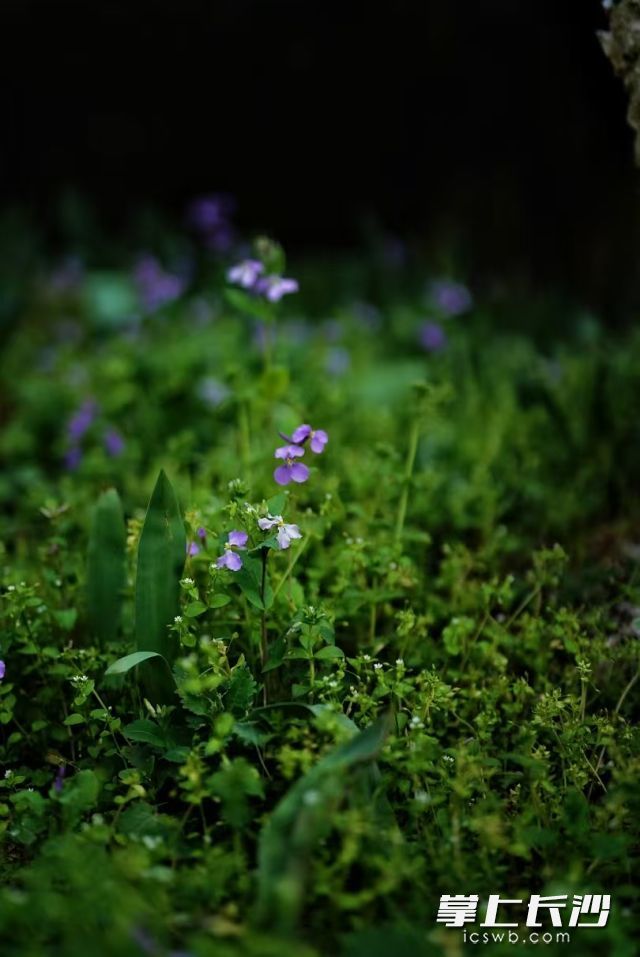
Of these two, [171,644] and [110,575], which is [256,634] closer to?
[171,644]

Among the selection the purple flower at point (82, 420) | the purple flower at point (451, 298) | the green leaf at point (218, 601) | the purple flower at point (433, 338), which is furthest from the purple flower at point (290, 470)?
the purple flower at point (451, 298)

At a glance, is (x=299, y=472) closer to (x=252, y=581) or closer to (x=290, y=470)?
(x=290, y=470)

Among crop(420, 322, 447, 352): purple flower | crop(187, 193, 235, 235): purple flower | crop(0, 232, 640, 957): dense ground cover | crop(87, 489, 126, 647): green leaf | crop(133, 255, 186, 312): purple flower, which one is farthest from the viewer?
crop(187, 193, 235, 235): purple flower

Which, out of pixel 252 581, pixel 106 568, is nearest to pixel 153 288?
pixel 106 568

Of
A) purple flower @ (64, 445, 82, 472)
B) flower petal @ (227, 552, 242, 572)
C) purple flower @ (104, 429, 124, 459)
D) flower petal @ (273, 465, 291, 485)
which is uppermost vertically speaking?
flower petal @ (273, 465, 291, 485)

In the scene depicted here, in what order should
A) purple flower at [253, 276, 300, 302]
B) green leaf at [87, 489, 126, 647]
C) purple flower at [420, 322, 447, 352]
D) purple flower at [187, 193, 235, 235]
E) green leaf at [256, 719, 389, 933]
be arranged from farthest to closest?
1. purple flower at [187, 193, 235, 235]
2. purple flower at [420, 322, 447, 352]
3. purple flower at [253, 276, 300, 302]
4. green leaf at [87, 489, 126, 647]
5. green leaf at [256, 719, 389, 933]

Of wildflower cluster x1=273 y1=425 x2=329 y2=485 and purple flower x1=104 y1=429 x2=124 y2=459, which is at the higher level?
wildflower cluster x1=273 y1=425 x2=329 y2=485

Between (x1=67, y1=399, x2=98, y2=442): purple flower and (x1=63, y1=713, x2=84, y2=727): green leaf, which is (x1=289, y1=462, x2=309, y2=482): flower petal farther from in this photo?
(x1=67, y1=399, x2=98, y2=442): purple flower

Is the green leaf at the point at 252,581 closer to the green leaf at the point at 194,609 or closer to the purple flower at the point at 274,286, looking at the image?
the green leaf at the point at 194,609

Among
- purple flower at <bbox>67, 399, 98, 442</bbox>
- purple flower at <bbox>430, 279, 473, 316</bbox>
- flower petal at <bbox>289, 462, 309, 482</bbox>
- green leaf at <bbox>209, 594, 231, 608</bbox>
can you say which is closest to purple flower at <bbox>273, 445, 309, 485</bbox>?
flower petal at <bbox>289, 462, 309, 482</bbox>
